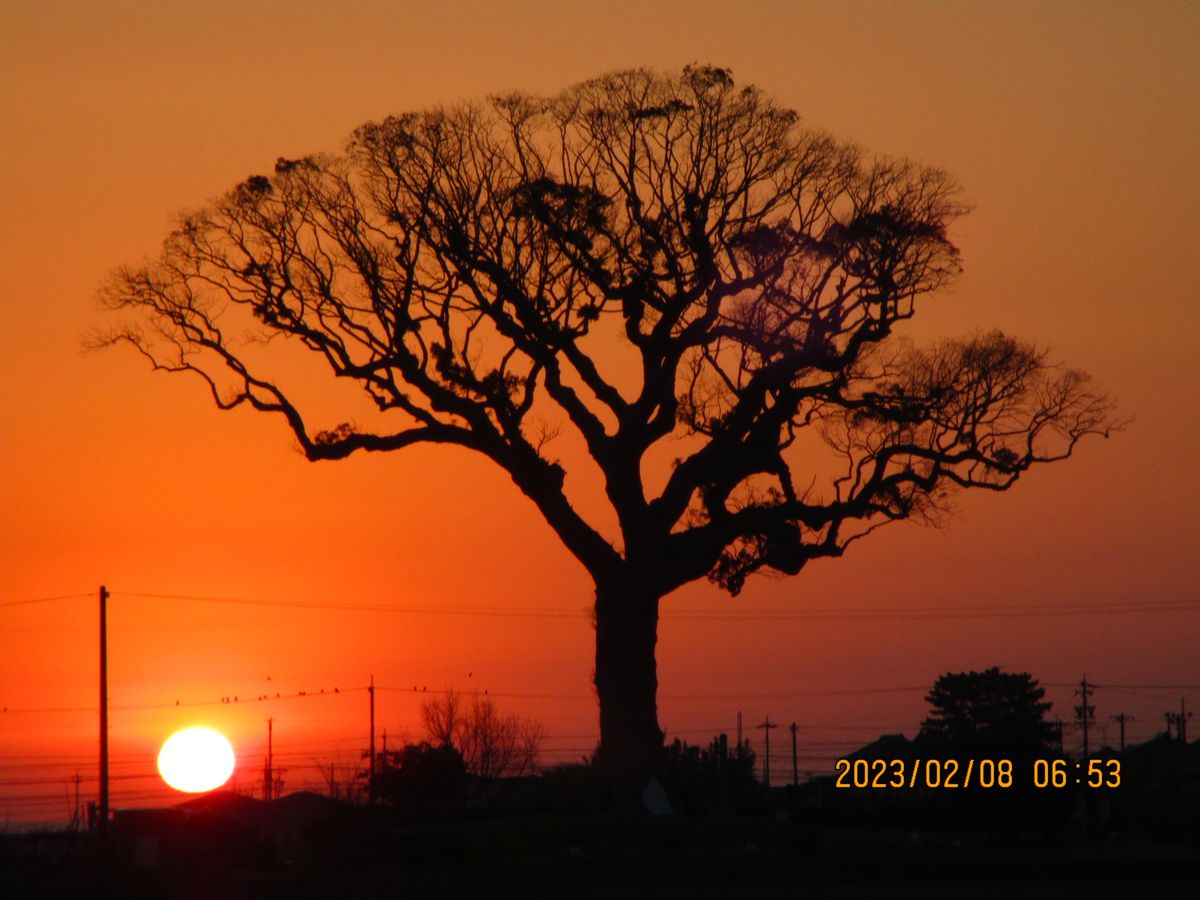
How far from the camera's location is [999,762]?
133ft

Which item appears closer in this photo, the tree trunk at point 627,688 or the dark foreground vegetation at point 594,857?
the dark foreground vegetation at point 594,857

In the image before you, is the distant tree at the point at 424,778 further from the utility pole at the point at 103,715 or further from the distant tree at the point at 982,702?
the distant tree at the point at 982,702

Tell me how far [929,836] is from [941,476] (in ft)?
25.4

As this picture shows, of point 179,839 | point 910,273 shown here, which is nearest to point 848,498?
A: point 910,273

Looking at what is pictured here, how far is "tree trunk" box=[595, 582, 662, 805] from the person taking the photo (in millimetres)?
33281

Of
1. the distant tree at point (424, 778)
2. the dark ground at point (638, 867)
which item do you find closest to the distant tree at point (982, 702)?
the distant tree at point (424, 778)
